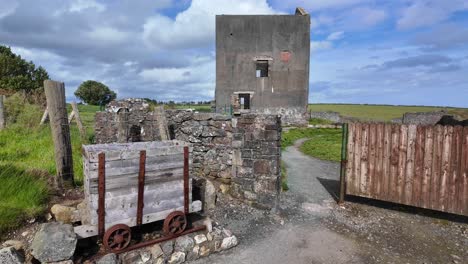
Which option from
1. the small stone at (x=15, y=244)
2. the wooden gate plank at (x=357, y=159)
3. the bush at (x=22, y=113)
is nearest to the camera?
the small stone at (x=15, y=244)

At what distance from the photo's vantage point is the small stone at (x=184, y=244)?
4.82 meters

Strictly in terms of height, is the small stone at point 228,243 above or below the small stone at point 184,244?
below

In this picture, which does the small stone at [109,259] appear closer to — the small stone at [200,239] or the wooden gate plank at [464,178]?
the small stone at [200,239]

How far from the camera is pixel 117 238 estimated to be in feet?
14.4

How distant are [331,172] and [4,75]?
37.6 metres

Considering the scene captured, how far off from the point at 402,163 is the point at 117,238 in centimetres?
626

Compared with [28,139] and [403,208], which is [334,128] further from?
[28,139]

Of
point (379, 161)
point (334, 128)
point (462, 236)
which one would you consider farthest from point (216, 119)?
point (334, 128)

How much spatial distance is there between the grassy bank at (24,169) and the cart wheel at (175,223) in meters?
2.15

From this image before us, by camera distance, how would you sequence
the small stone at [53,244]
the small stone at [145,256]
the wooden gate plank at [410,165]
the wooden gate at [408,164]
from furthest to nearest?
the wooden gate plank at [410,165], the wooden gate at [408,164], the small stone at [145,256], the small stone at [53,244]

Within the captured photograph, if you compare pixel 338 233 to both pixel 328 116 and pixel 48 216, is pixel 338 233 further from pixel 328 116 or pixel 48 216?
pixel 328 116

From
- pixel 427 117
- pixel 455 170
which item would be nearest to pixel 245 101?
pixel 427 117

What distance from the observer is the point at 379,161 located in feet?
22.7

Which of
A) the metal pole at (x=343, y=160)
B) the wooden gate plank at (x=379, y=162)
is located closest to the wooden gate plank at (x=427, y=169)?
the wooden gate plank at (x=379, y=162)
